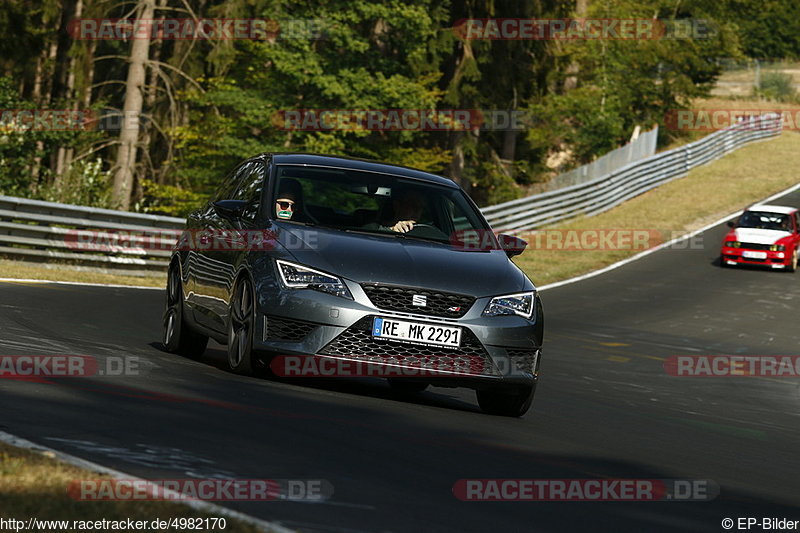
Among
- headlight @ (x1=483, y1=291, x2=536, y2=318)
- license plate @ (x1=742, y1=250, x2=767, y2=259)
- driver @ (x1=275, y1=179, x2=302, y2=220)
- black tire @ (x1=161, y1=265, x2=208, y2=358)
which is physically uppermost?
driver @ (x1=275, y1=179, x2=302, y2=220)

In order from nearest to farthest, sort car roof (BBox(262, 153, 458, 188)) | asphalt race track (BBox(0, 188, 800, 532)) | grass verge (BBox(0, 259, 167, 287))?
asphalt race track (BBox(0, 188, 800, 532)), car roof (BBox(262, 153, 458, 188)), grass verge (BBox(0, 259, 167, 287))

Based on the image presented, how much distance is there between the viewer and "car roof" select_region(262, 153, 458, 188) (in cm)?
1058

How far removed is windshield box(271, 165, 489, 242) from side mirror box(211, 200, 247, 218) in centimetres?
31

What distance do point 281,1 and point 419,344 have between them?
115 ft

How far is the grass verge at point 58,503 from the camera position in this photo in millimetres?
4805

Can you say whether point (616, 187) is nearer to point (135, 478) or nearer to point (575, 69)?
point (575, 69)

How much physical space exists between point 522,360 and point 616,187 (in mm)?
35809

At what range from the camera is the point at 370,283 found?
29.4ft

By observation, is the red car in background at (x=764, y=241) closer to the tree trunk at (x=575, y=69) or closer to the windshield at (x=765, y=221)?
the windshield at (x=765, y=221)

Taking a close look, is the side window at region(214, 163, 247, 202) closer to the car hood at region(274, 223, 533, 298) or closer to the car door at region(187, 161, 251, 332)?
the car door at region(187, 161, 251, 332)

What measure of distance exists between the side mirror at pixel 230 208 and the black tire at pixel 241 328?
27.5 inches

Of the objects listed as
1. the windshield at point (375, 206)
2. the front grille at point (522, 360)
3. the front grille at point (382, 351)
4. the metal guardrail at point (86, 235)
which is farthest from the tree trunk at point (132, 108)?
the front grille at point (382, 351)

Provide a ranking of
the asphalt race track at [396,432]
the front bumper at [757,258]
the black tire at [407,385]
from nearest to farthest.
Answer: the asphalt race track at [396,432]
the black tire at [407,385]
the front bumper at [757,258]

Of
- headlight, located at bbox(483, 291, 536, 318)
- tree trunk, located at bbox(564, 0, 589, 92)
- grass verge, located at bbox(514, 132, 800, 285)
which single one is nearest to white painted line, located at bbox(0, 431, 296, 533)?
headlight, located at bbox(483, 291, 536, 318)
